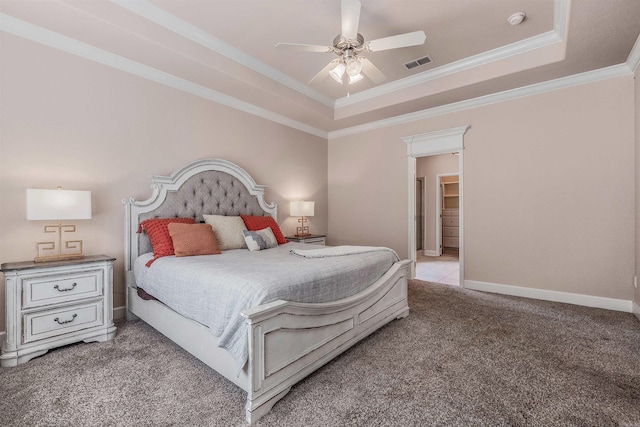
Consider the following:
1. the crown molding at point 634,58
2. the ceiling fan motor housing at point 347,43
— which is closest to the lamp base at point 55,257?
the ceiling fan motor housing at point 347,43

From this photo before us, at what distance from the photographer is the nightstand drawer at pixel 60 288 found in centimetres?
207

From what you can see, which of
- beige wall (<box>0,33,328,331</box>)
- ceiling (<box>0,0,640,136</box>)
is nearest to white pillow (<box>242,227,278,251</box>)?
beige wall (<box>0,33,328,331</box>)

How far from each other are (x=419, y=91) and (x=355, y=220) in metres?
2.28

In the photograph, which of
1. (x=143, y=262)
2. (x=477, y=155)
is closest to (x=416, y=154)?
(x=477, y=155)

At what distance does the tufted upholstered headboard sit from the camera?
2926mm

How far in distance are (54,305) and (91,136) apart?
5.03 ft

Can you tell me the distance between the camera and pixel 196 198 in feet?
11.1

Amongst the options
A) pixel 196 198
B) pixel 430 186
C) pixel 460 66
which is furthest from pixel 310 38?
pixel 430 186

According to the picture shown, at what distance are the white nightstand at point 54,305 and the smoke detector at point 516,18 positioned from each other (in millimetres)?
4086

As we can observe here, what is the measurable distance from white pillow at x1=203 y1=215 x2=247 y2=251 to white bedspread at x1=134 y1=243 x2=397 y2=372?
526mm

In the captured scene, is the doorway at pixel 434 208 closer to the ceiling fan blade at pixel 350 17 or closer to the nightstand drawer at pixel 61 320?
the ceiling fan blade at pixel 350 17

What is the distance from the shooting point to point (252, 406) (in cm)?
146

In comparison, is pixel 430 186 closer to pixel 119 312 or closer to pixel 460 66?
pixel 460 66

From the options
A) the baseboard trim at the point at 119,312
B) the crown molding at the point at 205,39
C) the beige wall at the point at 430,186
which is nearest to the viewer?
the crown molding at the point at 205,39
